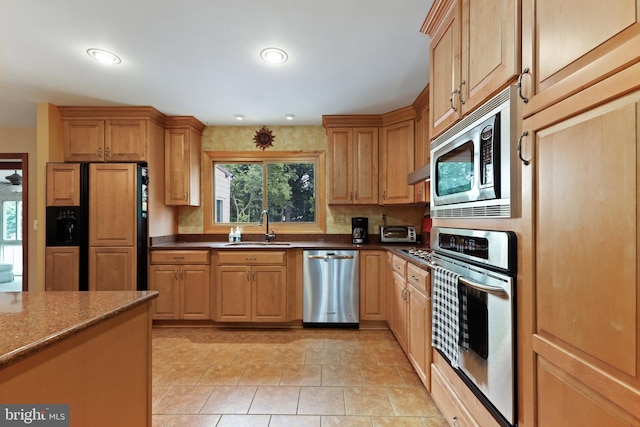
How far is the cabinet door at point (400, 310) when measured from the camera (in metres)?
2.45

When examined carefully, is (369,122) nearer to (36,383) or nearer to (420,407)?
(420,407)

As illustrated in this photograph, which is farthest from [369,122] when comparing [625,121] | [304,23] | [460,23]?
[625,121]

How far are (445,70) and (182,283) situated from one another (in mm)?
3173

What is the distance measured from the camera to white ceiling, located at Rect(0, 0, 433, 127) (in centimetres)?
175

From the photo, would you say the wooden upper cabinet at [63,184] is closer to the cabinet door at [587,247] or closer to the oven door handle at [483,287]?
the oven door handle at [483,287]

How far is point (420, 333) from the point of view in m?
2.04

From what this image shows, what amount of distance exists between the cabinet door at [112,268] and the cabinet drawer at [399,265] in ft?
8.83

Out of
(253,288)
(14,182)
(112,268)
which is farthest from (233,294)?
(14,182)

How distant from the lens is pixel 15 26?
6.18 ft

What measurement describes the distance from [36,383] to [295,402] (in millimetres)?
1508

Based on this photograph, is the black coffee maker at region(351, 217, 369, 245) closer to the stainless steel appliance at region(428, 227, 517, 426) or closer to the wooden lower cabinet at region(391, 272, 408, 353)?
the wooden lower cabinet at region(391, 272, 408, 353)

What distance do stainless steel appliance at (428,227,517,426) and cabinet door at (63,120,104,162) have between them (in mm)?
3626

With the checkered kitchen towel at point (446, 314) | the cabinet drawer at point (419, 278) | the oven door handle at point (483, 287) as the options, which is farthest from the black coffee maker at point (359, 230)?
the oven door handle at point (483, 287)

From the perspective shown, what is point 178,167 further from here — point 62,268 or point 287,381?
point 287,381
